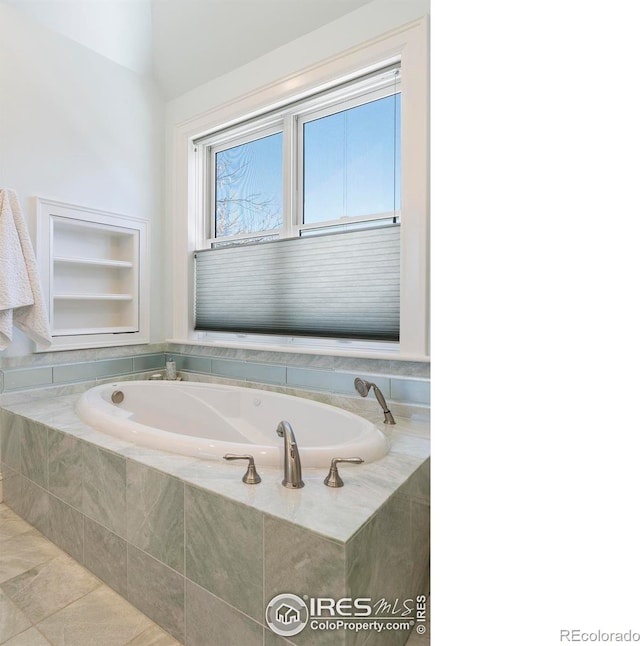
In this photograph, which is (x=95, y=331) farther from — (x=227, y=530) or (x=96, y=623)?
(x=227, y=530)

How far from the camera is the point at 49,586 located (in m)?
1.52

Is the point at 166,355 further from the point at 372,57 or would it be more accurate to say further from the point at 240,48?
the point at 372,57

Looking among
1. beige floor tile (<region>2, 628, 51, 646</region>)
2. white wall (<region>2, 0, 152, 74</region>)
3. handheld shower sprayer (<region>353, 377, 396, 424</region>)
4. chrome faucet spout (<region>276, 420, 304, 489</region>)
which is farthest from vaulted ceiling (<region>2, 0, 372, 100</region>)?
beige floor tile (<region>2, 628, 51, 646</region>)

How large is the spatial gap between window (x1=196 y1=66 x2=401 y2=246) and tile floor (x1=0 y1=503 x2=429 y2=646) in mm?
2046

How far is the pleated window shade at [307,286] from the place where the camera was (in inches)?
82.6

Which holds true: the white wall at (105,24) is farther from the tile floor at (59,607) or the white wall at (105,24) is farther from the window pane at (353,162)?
the tile floor at (59,607)

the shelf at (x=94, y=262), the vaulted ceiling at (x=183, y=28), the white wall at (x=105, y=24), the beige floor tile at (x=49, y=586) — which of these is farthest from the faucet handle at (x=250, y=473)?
the white wall at (x=105, y=24)

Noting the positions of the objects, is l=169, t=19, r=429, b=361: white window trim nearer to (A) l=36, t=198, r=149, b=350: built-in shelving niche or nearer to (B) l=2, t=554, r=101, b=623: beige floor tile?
(A) l=36, t=198, r=149, b=350: built-in shelving niche

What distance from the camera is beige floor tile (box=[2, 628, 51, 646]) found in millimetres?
1271

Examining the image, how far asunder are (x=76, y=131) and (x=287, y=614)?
2.84 m

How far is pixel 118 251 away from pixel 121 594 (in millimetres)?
2173
